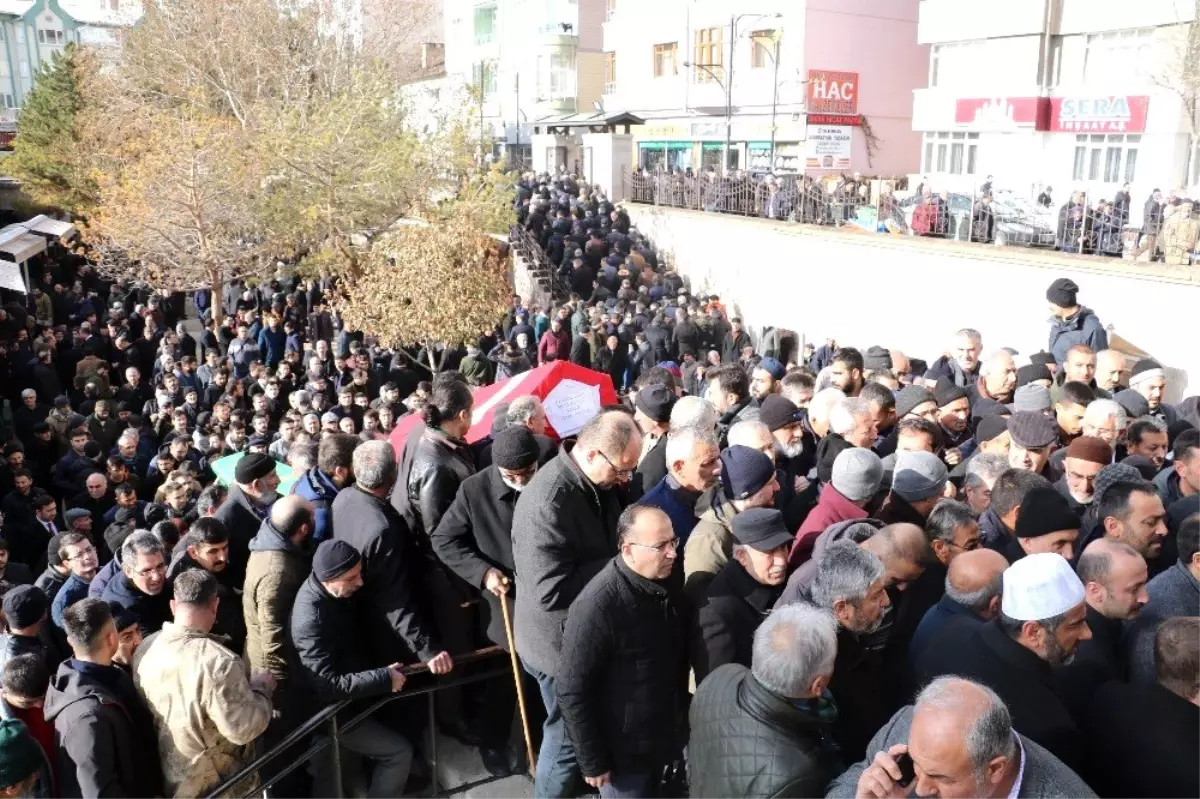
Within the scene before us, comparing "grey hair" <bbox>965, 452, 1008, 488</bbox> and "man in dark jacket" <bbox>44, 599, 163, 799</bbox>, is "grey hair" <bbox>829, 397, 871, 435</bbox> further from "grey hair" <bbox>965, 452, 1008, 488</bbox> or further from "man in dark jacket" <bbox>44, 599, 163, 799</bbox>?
"man in dark jacket" <bbox>44, 599, 163, 799</bbox>

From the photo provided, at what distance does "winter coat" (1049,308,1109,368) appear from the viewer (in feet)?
27.4

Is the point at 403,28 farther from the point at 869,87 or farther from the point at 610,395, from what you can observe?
the point at 610,395

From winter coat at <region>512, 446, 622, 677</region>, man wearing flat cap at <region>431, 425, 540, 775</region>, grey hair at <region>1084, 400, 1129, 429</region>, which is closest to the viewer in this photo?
winter coat at <region>512, 446, 622, 677</region>

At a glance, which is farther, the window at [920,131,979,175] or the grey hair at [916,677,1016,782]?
the window at [920,131,979,175]

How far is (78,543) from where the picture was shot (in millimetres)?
5305

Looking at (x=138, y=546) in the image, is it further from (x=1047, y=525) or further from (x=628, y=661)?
(x=1047, y=525)

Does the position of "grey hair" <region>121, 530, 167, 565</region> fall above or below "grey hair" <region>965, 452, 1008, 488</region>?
below

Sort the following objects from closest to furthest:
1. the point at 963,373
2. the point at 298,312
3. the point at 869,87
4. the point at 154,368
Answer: the point at 963,373
the point at 154,368
the point at 298,312
the point at 869,87

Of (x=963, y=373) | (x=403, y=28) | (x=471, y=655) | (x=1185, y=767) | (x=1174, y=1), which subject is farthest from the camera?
(x=403, y=28)

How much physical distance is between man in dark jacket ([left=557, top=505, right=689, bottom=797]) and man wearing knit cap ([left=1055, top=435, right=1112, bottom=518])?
2646mm

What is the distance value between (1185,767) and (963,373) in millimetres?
5530

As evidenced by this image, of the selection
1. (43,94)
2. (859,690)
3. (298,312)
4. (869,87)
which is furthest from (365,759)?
(43,94)

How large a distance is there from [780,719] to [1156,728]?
3.70ft

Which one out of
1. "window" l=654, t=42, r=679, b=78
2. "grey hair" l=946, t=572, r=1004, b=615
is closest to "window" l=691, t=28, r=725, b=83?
"window" l=654, t=42, r=679, b=78
